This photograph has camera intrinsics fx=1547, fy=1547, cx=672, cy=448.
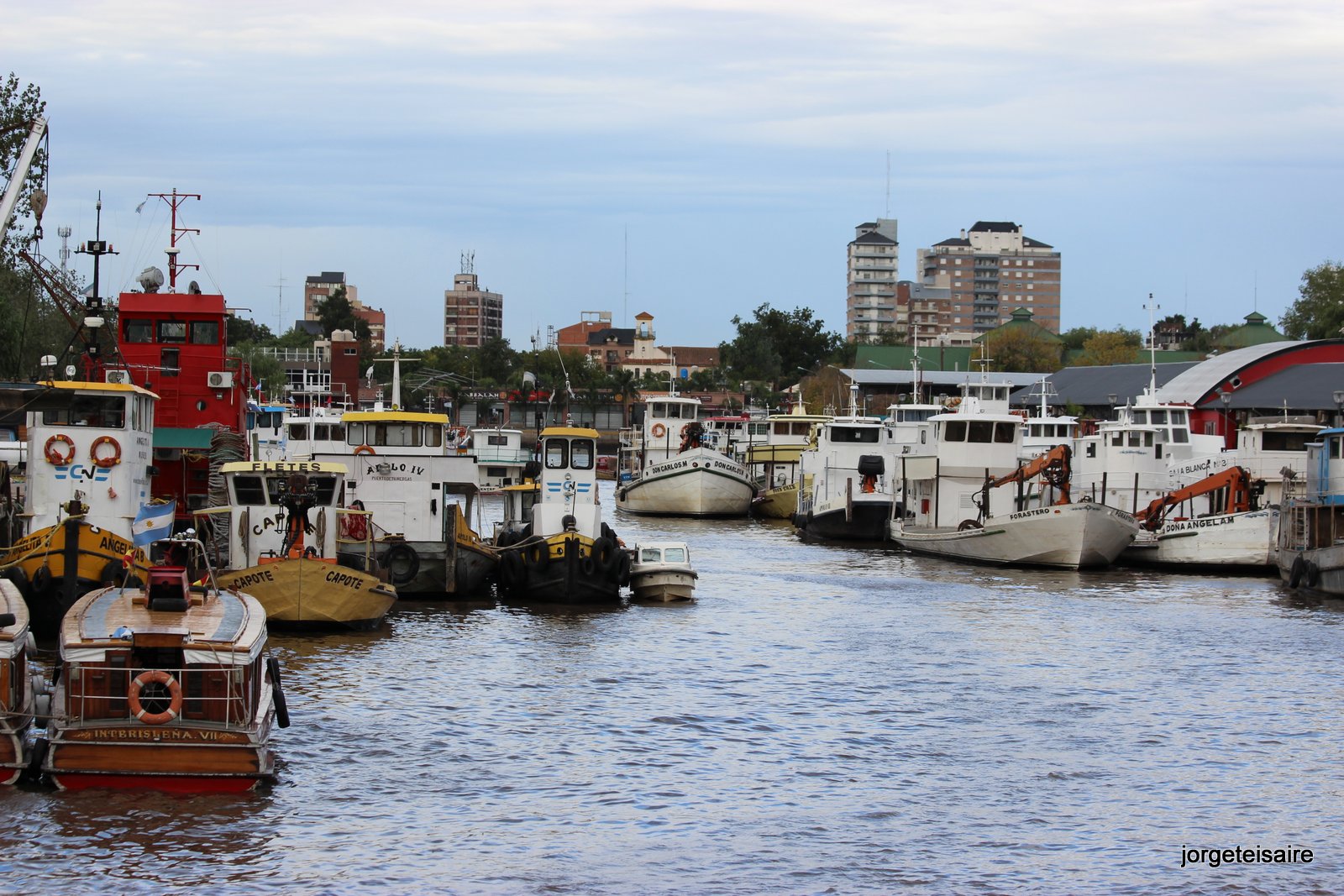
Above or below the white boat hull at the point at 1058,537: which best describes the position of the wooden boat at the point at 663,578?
below

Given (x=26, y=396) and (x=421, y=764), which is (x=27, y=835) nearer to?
(x=421, y=764)

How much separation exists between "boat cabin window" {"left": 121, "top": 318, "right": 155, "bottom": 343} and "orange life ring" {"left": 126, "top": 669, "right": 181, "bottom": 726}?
22.1 meters

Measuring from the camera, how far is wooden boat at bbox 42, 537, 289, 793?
16.9 meters

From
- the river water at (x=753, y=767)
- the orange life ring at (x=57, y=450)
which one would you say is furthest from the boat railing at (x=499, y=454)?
the orange life ring at (x=57, y=450)

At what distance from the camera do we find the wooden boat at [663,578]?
36125 mm

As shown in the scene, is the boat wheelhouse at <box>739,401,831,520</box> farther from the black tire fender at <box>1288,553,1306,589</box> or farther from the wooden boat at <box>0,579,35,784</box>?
the wooden boat at <box>0,579,35,784</box>

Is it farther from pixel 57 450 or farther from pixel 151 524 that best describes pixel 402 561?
pixel 57 450

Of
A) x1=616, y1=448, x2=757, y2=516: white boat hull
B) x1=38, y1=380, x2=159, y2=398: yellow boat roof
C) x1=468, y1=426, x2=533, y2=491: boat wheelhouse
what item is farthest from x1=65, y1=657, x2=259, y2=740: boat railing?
x1=616, y1=448, x2=757, y2=516: white boat hull

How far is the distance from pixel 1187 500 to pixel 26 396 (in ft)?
123

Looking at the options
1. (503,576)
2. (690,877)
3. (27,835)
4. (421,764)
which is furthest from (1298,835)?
(503,576)

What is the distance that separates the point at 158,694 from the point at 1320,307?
10891 cm

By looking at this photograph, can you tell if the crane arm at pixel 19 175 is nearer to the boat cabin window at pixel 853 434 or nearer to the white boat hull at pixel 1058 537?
the white boat hull at pixel 1058 537

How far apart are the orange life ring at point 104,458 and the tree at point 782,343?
440ft

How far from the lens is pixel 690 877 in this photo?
618 inches
